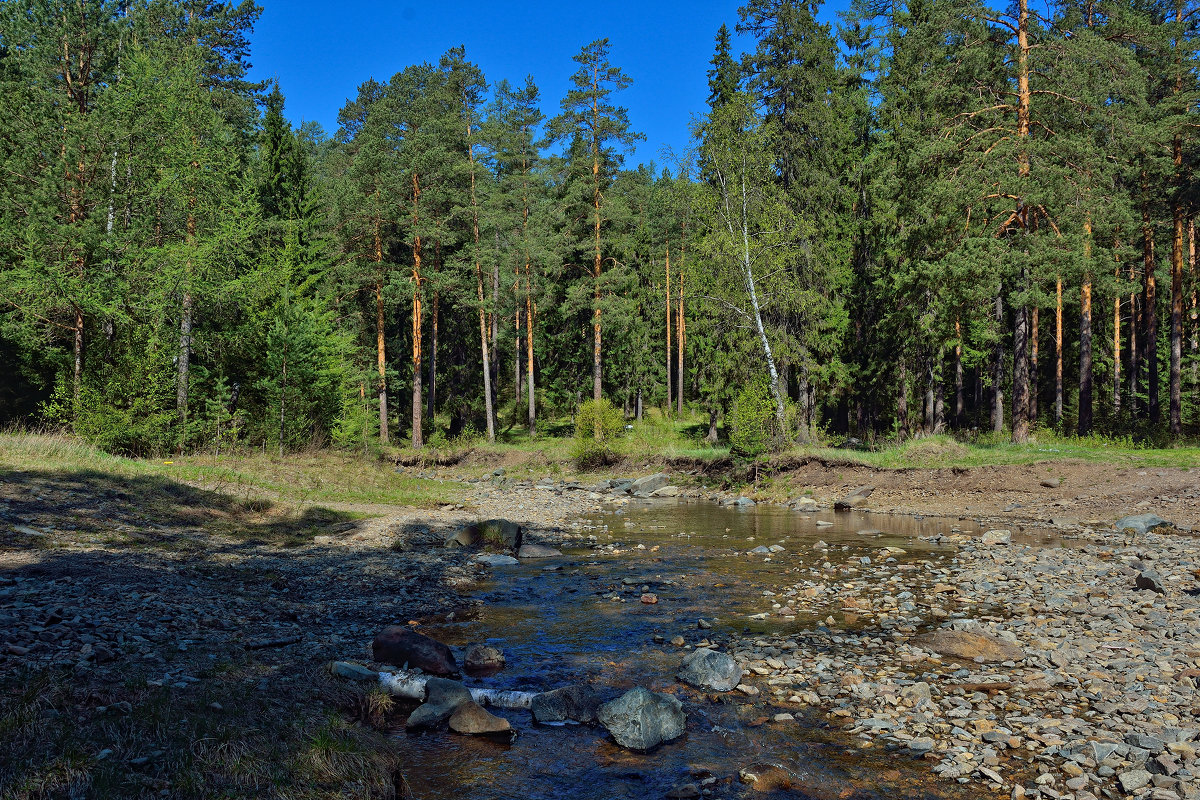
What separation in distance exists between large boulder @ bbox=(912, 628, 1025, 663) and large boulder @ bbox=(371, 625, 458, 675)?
6209 millimetres

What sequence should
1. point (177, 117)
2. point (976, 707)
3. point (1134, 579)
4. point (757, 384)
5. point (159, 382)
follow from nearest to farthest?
1. point (976, 707)
2. point (1134, 579)
3. point (159, 382)
4. point (177, 117)
5. point (757, 384)

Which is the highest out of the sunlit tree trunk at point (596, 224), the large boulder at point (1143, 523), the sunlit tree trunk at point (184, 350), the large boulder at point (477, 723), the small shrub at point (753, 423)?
the sunlit tree trunk at point (596, 224)

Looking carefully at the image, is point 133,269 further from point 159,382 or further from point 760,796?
point 760,796

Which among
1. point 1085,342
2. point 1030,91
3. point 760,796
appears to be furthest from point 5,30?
point 1085,342

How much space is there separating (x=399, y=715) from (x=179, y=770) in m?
2.62

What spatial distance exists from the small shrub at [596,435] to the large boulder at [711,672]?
25.2 meters

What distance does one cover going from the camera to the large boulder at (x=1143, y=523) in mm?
15682

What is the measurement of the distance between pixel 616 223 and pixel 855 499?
22.7 meters

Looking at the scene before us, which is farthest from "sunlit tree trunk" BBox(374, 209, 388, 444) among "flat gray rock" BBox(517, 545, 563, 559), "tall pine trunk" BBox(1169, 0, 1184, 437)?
"tall pine trunk" BBox(1169, 0, 1184, 437)

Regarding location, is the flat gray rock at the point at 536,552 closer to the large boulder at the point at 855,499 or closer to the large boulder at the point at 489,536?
the large boulder at the point at 489,536

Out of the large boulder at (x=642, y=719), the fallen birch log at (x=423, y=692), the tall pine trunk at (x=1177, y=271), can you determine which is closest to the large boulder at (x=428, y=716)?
the fallen birch log at (x=423, y=692)

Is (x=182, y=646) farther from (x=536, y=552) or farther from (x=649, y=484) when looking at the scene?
(x=649, y=484)

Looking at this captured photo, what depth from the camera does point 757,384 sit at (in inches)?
1113

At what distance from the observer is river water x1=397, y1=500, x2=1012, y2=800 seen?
5875 millimetres
